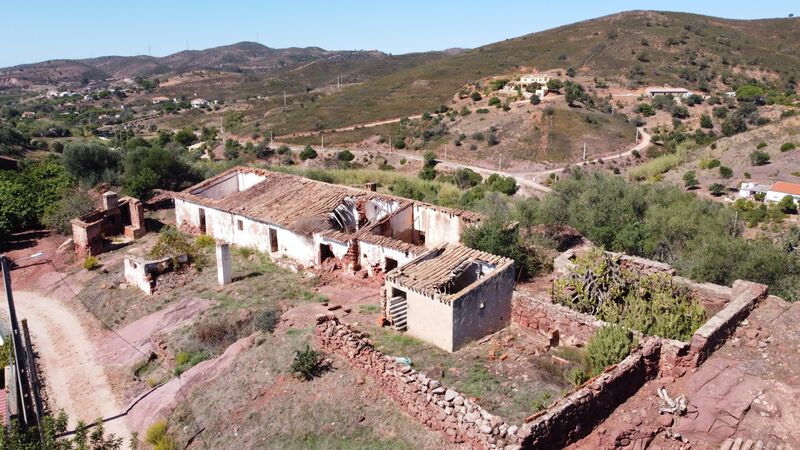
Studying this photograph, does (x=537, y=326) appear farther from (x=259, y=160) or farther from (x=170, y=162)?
(x=259, y=160)

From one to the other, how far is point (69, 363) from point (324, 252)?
787 cm

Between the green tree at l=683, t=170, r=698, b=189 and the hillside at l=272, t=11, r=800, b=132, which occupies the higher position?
the hillside at l=272, t=11, r=800, b=132

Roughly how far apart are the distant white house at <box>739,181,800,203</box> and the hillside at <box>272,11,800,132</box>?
3855cm

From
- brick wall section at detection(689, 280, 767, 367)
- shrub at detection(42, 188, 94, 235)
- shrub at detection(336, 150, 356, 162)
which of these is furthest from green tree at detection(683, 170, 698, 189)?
shrub at detection(42, 188, 94, 235)

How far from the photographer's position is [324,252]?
19.4 meters

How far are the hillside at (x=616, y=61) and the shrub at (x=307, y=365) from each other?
202 feet

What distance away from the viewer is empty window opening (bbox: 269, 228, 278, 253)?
68.7 feet

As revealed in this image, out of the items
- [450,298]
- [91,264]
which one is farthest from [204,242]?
[450,298]

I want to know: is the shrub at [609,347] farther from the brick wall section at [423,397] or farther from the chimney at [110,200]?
the chimney at [110,200]

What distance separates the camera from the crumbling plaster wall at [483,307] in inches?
489

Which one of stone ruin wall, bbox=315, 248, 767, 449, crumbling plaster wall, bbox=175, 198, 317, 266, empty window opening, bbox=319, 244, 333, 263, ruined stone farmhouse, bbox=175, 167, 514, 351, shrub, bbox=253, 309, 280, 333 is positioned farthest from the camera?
crumbling plaster wall, bbox=175, 198, 317, 266

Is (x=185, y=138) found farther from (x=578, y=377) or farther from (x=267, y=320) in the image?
(x=578, y=377)

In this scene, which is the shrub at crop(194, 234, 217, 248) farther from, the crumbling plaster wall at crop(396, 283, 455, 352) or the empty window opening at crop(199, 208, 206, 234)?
the crumbling plaster wall at crop(396, 283, 455, 352)

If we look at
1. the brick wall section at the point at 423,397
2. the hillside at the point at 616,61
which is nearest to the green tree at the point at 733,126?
the hillside at the point at 616,61
